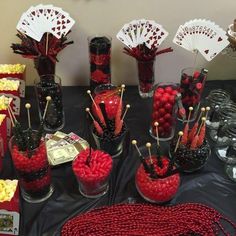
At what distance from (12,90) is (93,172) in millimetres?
472

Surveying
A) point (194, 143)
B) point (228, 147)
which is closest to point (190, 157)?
point (194, 143)

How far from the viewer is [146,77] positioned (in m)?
1.48

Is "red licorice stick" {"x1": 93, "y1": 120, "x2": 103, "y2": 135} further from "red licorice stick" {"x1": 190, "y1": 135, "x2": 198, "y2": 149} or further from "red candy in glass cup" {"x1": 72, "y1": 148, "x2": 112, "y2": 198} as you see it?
"red licorice stick" {"x1": 190, "y1": 135, "x2": 198, "y2": 149}

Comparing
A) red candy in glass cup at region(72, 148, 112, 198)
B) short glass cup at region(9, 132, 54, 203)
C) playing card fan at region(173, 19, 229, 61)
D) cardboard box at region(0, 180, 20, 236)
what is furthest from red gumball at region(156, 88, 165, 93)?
cardboard box at region(0, 180, 20, 236)

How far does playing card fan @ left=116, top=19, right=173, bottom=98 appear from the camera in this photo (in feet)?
4.58

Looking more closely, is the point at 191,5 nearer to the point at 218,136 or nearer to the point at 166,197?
the point at 218,136

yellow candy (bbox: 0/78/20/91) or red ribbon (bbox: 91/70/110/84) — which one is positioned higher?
red ribbon (bbox: 91/70/110/84)

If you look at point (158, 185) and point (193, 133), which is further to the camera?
point (193, 133)

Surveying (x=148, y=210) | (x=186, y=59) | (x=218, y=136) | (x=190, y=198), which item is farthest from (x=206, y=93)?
(x=148, y=210)

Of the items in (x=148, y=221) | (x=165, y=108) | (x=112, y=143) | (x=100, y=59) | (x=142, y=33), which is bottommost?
(x=148, y=221)

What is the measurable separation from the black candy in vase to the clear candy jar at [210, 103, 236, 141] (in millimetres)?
447

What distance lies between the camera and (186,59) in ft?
5.17

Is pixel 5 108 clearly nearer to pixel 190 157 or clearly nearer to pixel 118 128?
pixel 118 128

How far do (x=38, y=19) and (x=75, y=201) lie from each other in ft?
2.28
